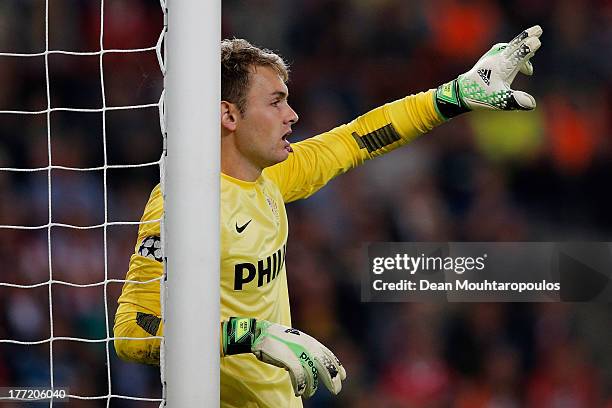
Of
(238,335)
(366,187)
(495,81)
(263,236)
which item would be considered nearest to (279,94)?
(263,236)

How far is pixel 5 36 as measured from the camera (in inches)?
138

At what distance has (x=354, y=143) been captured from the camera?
2232mm

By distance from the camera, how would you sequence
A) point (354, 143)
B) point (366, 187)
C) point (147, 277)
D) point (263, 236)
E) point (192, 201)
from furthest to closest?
point (366, 187) < point (354, 143) < point (263, 236) < point (147, 277) < point (192, 201)

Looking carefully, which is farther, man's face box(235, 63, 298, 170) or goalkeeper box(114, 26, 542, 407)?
man's face box(235, 63, 298, 170)

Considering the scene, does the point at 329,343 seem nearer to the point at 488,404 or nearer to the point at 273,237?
the point at 488,404

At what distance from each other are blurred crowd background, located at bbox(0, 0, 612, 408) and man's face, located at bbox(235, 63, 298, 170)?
1.52 metres

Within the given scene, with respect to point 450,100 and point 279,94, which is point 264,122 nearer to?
point 279,94

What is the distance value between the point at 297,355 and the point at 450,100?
2.74 ft

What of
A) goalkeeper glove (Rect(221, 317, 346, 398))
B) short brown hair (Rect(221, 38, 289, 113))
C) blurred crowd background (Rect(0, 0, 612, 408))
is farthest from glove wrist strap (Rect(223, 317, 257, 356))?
blurred crowd background (Rect(0, 0, 612, 408))

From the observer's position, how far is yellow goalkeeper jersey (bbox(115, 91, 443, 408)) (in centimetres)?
180

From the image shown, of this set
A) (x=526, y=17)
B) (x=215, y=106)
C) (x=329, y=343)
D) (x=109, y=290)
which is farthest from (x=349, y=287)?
(x=215, y=106)

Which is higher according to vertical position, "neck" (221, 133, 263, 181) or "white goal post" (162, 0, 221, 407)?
"neck" (221, 133, 263, 181)

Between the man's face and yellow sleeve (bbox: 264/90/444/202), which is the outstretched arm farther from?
the man's face

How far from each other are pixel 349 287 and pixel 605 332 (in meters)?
0.96
